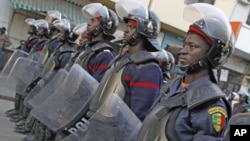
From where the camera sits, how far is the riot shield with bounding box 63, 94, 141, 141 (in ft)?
9.37

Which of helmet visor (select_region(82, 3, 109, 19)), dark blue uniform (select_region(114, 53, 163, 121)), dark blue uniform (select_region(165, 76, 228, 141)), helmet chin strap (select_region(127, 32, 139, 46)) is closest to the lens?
dark blue uniform (select_region(165, 76, 228, 141))

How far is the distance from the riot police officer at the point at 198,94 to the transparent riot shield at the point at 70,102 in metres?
1.26

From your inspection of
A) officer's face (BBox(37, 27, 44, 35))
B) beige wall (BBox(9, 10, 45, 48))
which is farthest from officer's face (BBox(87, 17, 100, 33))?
beige wall (BBox(9, 10, 45, 48))

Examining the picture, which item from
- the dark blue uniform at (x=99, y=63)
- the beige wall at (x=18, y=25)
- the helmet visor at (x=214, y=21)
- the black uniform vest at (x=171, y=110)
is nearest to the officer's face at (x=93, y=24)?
the dark blue uniform at (x=99, y=63)

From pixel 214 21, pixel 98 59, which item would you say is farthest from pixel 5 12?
pixel 214 21

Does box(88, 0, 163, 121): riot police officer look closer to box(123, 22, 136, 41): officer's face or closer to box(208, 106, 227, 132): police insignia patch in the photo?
box(123, 22, 136, 41): officer's face

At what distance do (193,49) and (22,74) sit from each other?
4.46 m

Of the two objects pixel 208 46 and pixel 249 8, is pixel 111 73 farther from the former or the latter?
pixel 249 8

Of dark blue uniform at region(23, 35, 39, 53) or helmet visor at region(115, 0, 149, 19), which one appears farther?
dark blue uniform at region(23, 35, 39, 53)

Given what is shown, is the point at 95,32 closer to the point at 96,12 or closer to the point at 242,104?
the point at 96,12

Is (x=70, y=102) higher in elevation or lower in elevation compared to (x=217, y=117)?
lower

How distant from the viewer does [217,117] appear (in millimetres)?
2398

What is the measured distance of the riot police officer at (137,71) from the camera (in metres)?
3.39

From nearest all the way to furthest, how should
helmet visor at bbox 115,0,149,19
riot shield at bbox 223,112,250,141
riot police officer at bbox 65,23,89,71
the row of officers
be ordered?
riot shield at bbox 223,112,250,141 → the row of officers → helmet visor at bbox 115,0,149,19 → riot police officer at bbox 65,23,89,71
